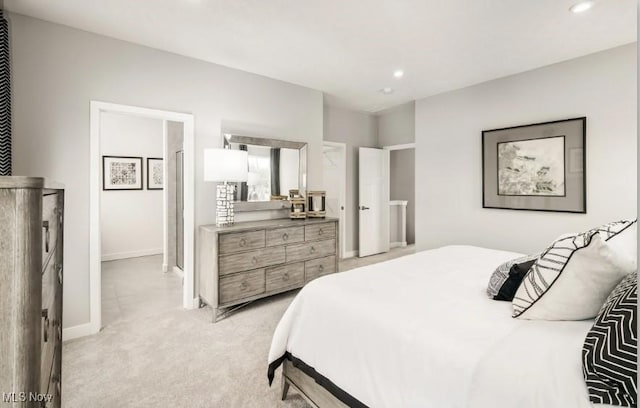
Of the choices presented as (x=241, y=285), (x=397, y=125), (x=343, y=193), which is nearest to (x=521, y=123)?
(x=397, y=125)

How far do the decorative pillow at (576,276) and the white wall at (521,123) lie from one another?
7.53 ft

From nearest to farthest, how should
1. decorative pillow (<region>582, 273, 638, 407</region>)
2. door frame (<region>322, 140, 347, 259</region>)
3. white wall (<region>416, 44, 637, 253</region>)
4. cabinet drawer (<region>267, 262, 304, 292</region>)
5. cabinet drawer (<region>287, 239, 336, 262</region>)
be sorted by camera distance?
decorative pillow (<region>582, 273, 638, 407</region>) < white wall (<region>416, 44, 637, 253</region>) < cabinet drawer (<region>267, 262, 304, 292</region>) < cabinet drawer (<region>287, 239, 336, 262</region>) < door frame (<region>322, 140, 347, 259</region>)

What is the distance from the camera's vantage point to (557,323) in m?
1.15

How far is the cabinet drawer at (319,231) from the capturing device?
355cm

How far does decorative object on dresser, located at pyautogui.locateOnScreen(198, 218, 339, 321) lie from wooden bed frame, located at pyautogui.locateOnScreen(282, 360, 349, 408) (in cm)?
138

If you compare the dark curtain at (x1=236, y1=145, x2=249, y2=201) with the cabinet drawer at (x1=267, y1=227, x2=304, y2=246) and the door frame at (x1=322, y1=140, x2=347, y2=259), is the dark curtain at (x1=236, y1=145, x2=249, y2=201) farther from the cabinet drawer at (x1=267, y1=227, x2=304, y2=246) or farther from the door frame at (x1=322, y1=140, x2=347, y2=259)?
the door frame at (x1=322, y1=140, x2=347, y2=259)

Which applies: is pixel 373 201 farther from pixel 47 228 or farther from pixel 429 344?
pixel 47 228

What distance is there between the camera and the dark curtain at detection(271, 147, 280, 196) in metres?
3.81

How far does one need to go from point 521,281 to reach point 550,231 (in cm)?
249

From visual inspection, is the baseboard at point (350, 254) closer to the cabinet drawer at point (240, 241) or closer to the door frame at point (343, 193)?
the door frame at point (343, 193)

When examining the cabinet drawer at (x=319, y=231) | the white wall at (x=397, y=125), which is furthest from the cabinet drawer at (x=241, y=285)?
the white wall at (x=397, y=125)

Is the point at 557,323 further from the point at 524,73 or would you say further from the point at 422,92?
the point at 422,92

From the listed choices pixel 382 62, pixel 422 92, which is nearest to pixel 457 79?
pixel 422 92

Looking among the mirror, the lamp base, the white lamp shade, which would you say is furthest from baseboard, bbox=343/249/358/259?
the white lamp shade
